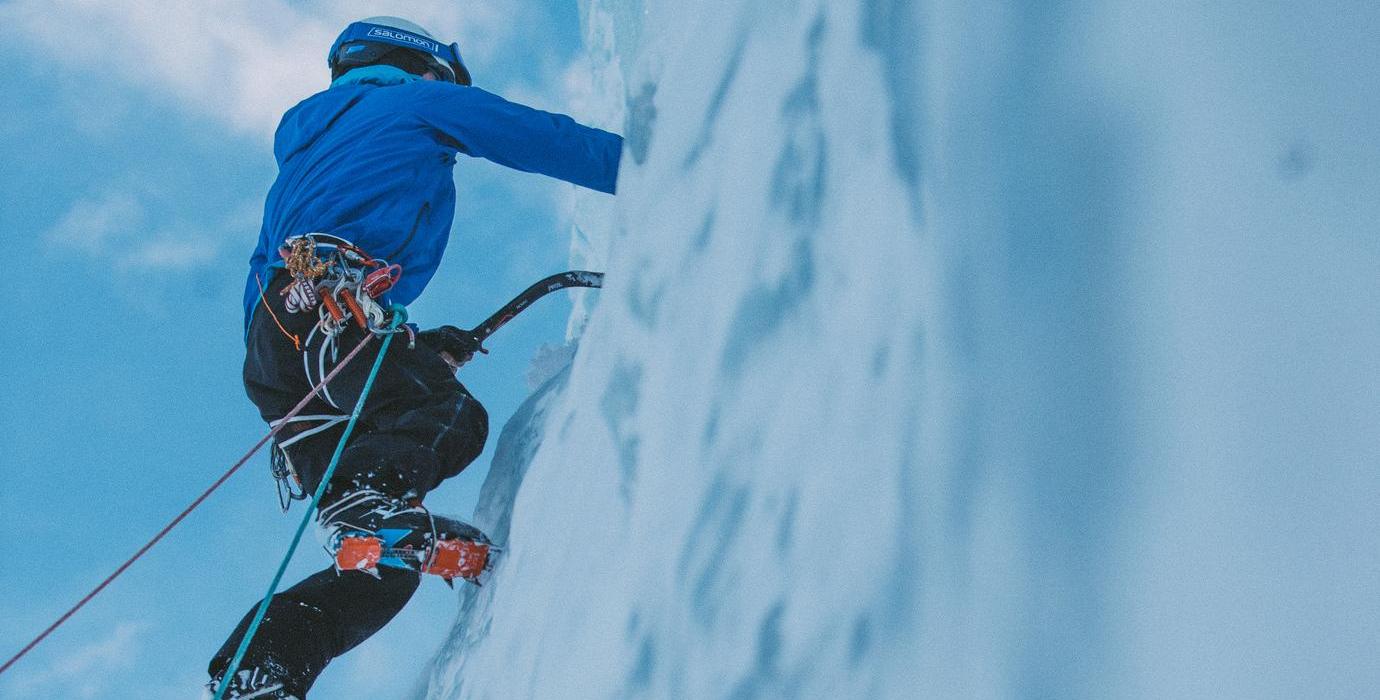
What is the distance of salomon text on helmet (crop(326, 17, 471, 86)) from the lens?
355 centimetres

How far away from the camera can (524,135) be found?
115 inches

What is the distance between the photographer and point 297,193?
9.63 feet

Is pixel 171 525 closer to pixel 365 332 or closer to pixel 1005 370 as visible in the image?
pixel 365 332

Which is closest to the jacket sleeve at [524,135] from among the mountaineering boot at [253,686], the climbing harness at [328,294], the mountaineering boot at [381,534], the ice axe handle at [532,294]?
→ the ice axe handle at [532,294]

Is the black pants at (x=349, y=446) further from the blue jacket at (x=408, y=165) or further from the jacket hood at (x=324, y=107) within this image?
the jacket hood at (x=324, y=107)

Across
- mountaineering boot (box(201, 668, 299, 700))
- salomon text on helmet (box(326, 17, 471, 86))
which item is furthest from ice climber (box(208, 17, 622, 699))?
salomon text on helmet (box(326, 17, 471, 86))

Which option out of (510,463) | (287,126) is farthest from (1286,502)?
(287,126)

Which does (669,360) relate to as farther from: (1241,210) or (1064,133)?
(1241,210)

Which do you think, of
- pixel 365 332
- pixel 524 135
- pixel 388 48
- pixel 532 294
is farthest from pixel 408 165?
pixel 388 48

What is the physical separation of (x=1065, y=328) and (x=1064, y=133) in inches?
8.4

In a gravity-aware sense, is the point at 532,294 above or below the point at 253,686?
above

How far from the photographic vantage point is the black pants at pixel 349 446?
212 centimetres

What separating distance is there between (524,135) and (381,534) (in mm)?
1133

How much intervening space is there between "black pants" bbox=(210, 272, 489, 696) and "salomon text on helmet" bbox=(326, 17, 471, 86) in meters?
1.09
